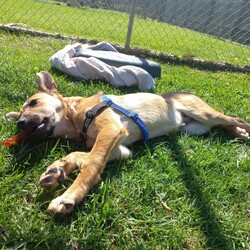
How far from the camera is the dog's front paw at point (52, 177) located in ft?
7.34

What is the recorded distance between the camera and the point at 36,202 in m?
2.18

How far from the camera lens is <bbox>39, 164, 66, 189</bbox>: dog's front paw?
2.24m

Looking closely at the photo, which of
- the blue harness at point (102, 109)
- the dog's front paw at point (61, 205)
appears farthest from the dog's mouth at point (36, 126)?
the dog's front paw at point (61, 205)

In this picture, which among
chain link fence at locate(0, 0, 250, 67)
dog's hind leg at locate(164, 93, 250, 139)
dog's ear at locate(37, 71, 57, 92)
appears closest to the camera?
dog's ear at locate(37, 71, 57, 92)

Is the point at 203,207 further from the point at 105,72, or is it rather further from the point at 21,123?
the point at 105,72

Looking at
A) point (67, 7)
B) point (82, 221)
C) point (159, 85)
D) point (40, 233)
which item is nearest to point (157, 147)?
point (82, 221)

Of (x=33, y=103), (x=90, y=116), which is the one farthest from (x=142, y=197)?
(x=33, y=103)

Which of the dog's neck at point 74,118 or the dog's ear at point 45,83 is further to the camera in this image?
the dog's ear at point 45,83

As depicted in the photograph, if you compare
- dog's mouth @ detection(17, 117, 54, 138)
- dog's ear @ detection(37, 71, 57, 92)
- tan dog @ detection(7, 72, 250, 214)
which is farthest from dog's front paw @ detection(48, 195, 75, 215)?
dog's ear @ detection(37, 71, 57, 92)

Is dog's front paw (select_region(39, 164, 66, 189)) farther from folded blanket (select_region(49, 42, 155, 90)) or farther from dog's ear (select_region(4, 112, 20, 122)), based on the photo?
folded blanket (select_region(49, 42, 155, 90))

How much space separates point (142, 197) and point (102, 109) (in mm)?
1029

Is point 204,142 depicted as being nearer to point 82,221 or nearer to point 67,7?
point 82,221

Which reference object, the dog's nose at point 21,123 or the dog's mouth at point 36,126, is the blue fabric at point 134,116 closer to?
the dog's mouth at point 36,126

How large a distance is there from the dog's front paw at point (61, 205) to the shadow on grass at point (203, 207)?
37.0 inches
